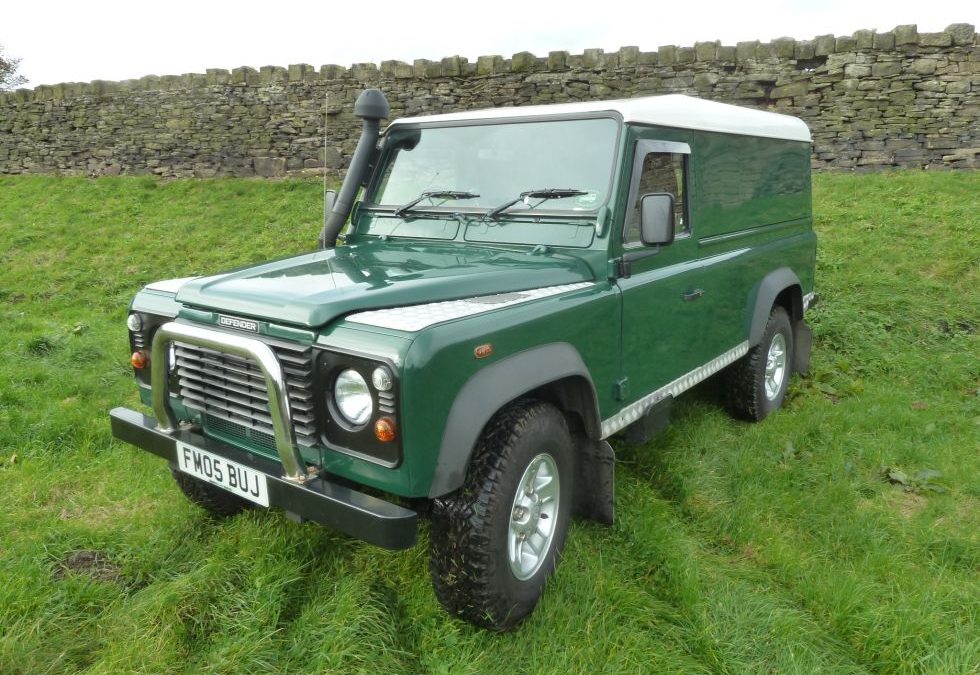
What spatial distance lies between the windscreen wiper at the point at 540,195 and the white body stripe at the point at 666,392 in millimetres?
1013

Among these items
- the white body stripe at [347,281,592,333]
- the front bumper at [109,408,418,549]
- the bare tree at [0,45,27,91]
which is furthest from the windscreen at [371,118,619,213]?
the bare tree at [0,45,27,91]

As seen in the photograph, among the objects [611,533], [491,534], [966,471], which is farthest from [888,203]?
[491,534]

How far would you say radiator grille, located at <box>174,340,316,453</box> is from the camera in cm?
225

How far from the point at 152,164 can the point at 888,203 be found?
42.8 ft

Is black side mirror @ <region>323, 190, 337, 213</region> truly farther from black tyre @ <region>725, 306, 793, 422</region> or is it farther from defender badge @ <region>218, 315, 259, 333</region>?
black tyre @ <region>725, 306, 793, 422</region>

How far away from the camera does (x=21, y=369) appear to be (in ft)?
17.5

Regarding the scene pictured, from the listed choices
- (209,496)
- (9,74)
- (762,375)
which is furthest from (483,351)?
(9,74)

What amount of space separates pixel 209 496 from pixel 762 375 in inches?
137

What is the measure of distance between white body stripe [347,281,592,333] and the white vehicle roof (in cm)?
100

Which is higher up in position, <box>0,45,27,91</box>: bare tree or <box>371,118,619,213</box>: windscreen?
<box>0,45,27,91</box>: bare tree

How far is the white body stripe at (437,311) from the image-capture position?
2.20 metres

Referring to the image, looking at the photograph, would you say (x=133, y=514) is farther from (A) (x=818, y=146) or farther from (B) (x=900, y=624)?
(A) (x=818, y=146)

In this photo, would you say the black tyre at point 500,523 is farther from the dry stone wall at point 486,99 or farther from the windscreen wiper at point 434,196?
the dry stone wall at point 486,99

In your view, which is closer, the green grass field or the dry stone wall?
the green grass field
